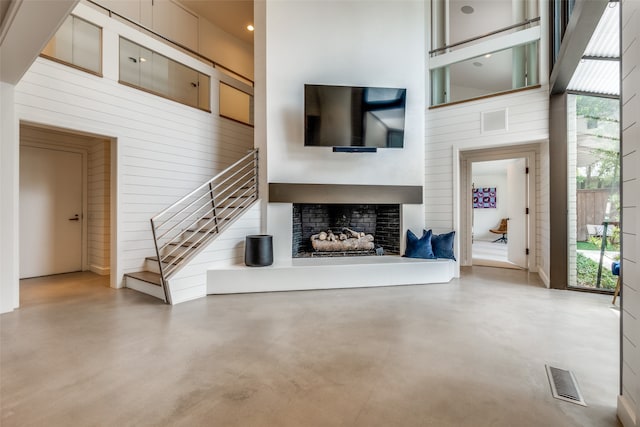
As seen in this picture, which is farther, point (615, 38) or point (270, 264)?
point (270, 264)

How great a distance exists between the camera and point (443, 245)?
15.4 feet

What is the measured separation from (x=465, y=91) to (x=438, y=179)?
162 centimetres

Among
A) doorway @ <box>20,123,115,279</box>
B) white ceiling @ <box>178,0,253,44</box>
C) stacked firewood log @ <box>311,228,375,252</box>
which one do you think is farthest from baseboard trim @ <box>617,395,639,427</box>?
→ white ceiling @ <box>178,0,253,44</box>

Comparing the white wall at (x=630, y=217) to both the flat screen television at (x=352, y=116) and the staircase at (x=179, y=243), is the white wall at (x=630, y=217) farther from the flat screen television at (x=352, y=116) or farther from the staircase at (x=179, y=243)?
the staircase at (x=179, y=243)

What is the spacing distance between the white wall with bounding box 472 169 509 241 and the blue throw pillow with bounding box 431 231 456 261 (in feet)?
21.5

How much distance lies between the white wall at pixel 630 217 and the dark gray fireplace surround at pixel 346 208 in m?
3.25

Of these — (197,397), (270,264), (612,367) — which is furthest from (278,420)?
(270,264)

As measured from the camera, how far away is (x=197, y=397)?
5.58 ft

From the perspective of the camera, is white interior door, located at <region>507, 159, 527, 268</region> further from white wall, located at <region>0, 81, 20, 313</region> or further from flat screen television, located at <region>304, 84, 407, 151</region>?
white wall, located at <region>0, 81, 20, 313</region>

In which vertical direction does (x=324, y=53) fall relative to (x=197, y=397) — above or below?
above

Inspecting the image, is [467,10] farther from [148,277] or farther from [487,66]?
[148,277]

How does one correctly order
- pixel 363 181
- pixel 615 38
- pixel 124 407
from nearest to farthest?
pixel 124 407 < pixel 615 38 < pixel 363 181

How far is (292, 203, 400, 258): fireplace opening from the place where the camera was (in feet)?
15.8

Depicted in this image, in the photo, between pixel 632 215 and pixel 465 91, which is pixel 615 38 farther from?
pixel 632 215
